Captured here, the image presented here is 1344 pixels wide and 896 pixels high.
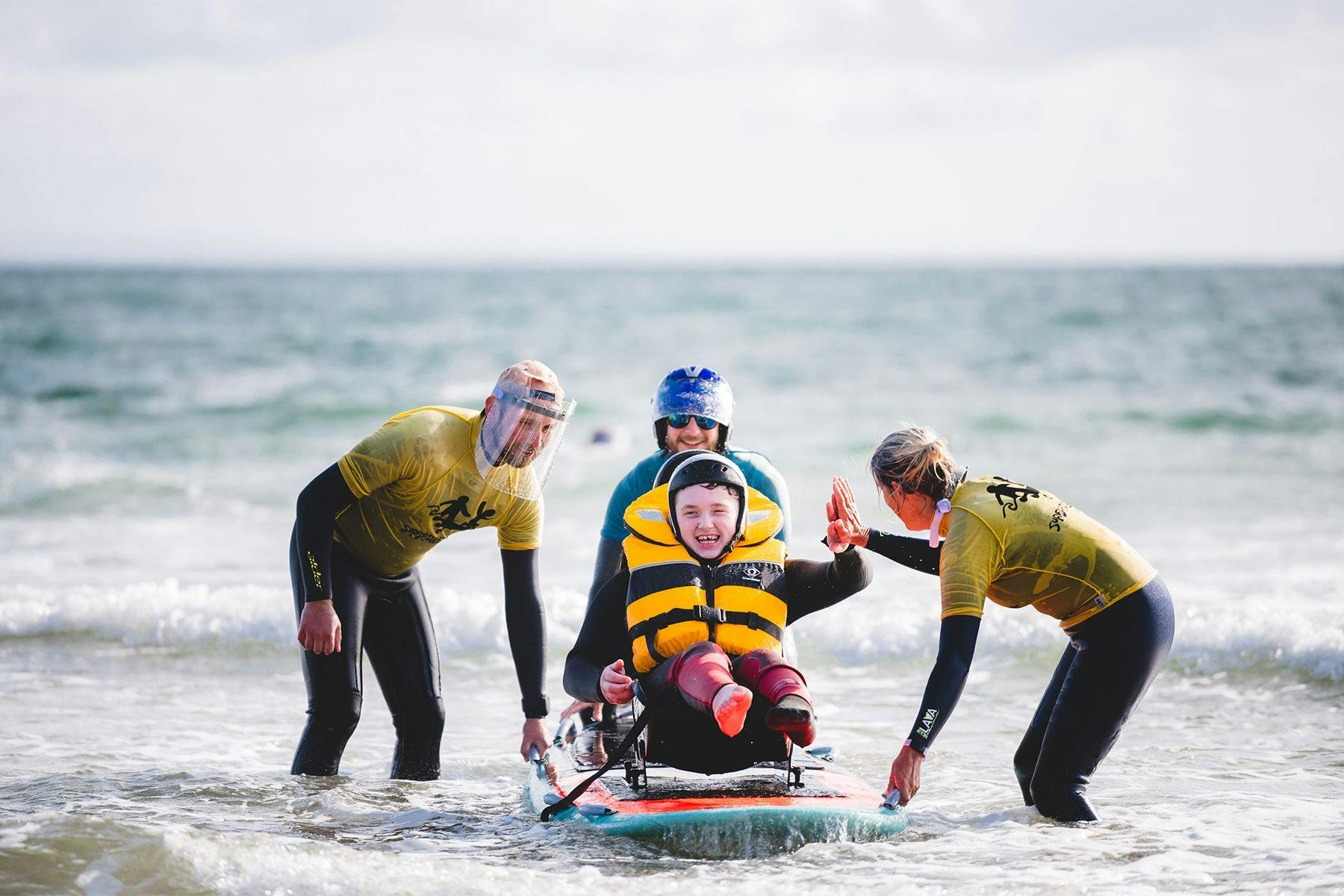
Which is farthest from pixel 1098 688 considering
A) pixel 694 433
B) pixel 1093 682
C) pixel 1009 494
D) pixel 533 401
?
pixel 533 401

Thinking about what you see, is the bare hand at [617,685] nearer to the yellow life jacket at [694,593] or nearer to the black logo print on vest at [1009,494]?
the yellow life jacket at [694,593]

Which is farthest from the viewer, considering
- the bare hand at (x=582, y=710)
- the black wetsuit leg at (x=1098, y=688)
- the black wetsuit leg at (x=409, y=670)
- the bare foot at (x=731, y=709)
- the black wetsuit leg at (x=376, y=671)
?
the bare hand at (x=582, y=710)

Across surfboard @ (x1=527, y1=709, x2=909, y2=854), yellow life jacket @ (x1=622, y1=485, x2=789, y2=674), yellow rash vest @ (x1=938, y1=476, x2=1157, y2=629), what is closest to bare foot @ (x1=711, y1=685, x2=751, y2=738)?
yellow life jacket @ (x1=622, y1=485, x2=789, y2=674)

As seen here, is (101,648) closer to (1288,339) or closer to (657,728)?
(657,728)

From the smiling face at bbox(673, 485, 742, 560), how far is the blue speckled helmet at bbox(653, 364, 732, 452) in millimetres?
1003

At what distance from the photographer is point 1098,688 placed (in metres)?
4.80

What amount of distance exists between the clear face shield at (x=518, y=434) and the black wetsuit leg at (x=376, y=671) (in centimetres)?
74

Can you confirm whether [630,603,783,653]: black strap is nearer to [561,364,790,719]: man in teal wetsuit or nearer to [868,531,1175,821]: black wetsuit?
[868,531,1175,821]: black wetsuit

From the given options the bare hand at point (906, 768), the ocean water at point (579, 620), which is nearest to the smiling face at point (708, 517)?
the ocean water at point (579, 620)

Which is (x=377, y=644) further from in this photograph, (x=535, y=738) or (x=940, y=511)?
(x=940, y=511)

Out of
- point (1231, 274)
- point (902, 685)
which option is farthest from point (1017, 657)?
point (1231, 274)

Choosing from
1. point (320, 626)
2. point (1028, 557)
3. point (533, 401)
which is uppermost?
point (533, 401)

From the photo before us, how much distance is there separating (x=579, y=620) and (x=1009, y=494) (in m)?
5.02

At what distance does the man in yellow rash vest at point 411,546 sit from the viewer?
5.03 m
